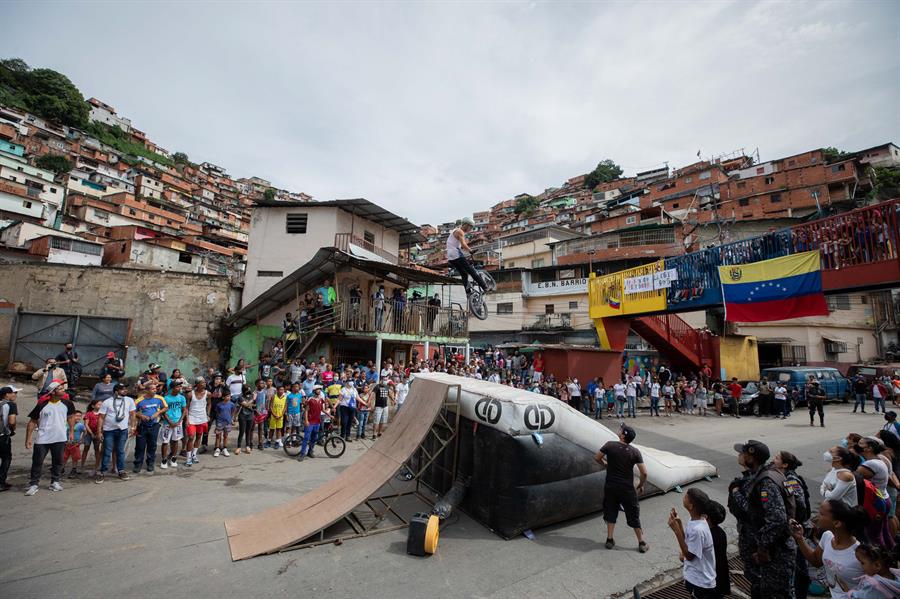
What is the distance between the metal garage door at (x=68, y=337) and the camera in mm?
15594

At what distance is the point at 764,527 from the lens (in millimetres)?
3396

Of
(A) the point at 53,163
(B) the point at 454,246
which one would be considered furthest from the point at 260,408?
(A) the point at 53,163

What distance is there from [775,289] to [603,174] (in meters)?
93.0

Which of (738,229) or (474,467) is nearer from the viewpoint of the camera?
(474,467)

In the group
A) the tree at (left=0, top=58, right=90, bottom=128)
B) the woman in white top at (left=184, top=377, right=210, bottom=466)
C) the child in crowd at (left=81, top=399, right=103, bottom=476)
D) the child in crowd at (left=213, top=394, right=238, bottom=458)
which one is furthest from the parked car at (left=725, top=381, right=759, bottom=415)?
the tree at (left=0, top=58, right=90, bottom=128)

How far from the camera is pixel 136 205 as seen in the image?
5262cm

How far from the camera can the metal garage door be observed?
15.6 metres

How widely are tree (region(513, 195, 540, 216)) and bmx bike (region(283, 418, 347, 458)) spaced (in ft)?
268

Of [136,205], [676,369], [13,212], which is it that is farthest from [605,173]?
[13,212]

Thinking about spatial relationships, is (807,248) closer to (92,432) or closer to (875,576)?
(875,576)

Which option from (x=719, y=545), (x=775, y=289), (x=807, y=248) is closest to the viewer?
(x=719, y=545)

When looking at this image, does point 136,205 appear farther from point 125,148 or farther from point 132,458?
point 132,458

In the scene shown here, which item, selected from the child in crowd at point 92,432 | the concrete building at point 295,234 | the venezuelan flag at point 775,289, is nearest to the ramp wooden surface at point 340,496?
the child in crowd at point 92,432

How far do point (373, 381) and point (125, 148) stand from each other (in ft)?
298
